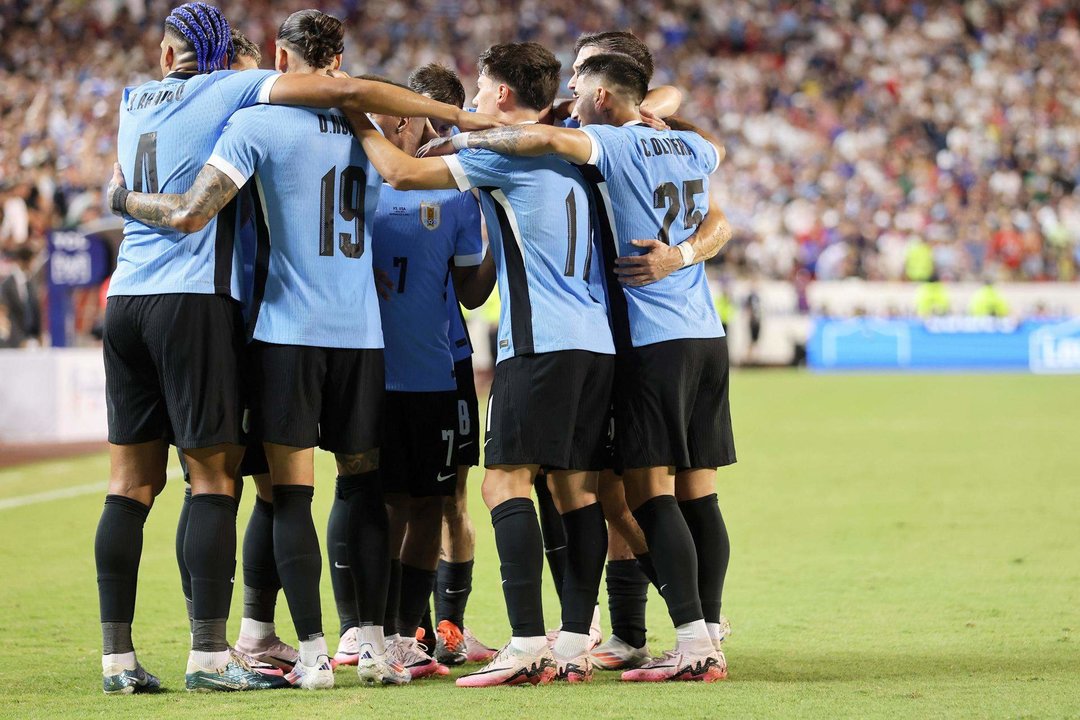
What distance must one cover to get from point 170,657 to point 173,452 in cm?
909

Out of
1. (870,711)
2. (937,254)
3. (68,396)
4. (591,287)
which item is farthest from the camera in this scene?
(937,254)

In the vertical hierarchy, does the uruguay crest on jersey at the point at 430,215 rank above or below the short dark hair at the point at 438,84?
below

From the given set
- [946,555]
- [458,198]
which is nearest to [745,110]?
[946,555]

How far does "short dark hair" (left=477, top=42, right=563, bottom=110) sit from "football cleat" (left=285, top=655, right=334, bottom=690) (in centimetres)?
204

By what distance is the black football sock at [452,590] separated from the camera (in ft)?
18.2

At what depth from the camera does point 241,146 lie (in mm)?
4570

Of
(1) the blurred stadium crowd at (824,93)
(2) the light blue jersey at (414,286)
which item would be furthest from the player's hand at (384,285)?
(1) the blurred stadium crowd at (824,93)

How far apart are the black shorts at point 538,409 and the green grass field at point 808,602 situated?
0.78 metres

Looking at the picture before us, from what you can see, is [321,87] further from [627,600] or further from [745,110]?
[745,110]

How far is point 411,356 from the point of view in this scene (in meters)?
5.19

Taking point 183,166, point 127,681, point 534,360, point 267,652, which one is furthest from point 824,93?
point 127,681

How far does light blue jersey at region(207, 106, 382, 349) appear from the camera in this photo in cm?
461

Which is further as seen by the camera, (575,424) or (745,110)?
(745,110)

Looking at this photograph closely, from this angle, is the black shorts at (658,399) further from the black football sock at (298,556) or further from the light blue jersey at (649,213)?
the black football sock at (298,556)
